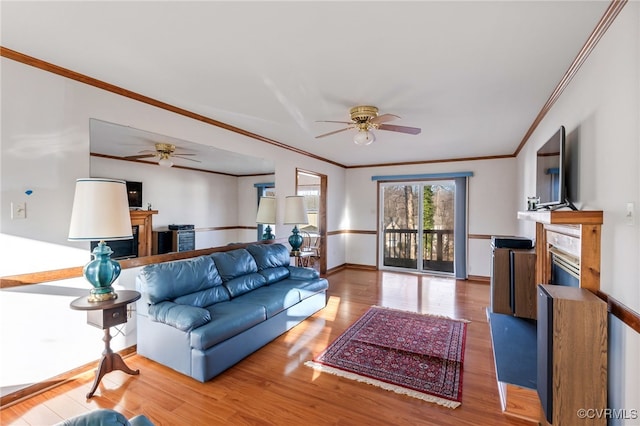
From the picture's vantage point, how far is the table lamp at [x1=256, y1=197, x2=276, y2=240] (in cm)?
445

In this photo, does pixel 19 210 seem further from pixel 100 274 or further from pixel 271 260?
pixel 271 260

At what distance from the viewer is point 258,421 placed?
78.7 inches

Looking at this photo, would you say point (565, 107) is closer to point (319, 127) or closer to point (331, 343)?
point (319, 127)

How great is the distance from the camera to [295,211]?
4582 millimetres

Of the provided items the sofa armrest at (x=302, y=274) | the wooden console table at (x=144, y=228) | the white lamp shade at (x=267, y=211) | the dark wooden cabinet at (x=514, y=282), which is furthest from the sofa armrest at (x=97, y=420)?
the dark wooden cabinet at (x=514, y=282)

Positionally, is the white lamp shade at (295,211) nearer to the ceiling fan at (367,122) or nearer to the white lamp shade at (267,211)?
the white lamp shade at (267,211)

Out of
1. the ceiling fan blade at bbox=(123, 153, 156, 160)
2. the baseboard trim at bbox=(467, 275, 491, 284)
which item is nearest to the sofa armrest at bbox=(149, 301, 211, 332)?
the ceiling fan blade at bbox=(123, 153, 156, 160)

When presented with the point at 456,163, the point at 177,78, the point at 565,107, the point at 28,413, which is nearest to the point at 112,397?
the point at 28,413

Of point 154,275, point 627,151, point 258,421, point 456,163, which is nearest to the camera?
point 627,151

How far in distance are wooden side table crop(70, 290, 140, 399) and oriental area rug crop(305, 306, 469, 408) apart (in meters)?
1.56

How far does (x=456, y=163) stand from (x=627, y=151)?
487 centimetres

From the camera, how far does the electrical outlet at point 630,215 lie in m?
1.45

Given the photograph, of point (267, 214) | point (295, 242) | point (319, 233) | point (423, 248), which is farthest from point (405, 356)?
point (423, 248)

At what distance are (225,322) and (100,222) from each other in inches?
48.1
